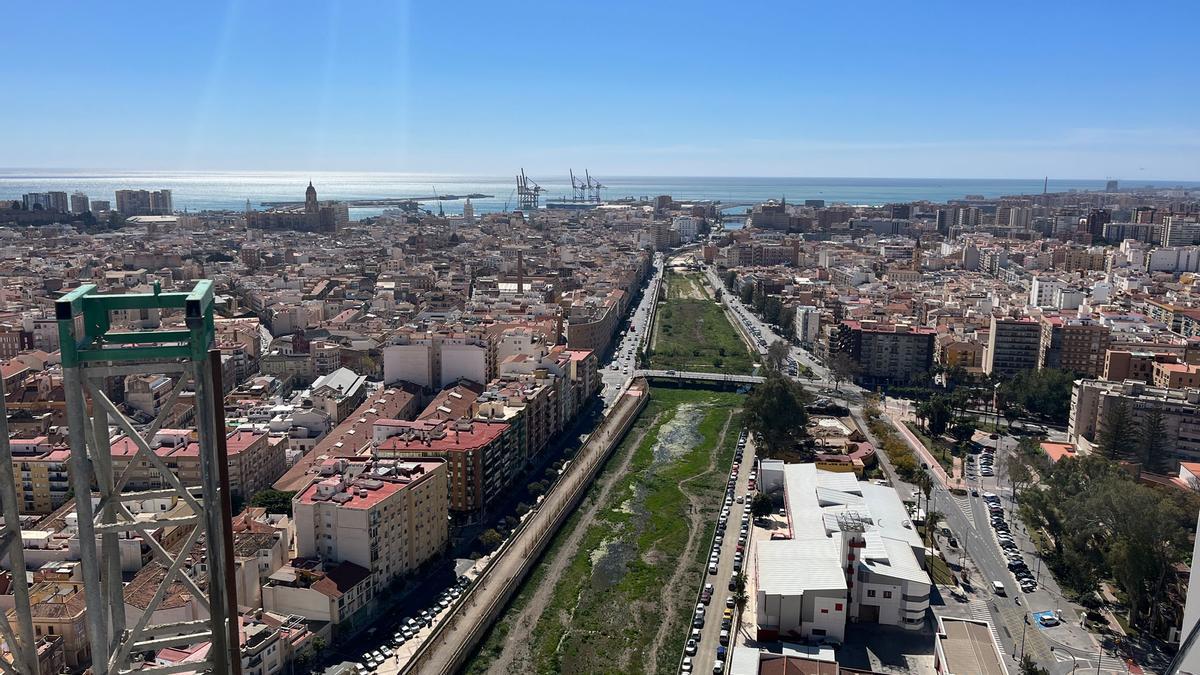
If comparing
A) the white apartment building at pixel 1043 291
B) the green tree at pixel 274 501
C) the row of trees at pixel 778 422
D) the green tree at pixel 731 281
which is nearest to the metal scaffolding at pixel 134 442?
the green tree at pixel 274 501

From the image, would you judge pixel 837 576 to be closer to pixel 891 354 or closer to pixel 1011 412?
pixel 1011 412

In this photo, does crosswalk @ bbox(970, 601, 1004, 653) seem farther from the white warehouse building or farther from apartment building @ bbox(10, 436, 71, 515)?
apartment building @ bbox(10, 436, 71, 515)

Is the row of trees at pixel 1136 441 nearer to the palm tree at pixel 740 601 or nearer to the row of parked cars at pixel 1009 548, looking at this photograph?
the row of parked cars at pixel 1009 548

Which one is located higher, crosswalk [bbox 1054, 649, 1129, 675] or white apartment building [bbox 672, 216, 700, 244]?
white apartment building [bbox 672, 216, 700, 244]

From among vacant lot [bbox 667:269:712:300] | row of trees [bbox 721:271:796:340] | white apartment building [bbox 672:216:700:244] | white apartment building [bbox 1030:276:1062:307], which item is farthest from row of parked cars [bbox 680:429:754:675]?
white apartment building [bbox 672:216:700:244]

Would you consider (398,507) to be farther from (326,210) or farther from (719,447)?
(326,210)

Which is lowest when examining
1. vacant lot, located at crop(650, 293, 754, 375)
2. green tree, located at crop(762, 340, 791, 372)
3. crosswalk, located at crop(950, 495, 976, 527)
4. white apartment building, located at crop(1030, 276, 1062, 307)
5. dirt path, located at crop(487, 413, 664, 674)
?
dirt path, located at crop(487, 413, 664, 674)
